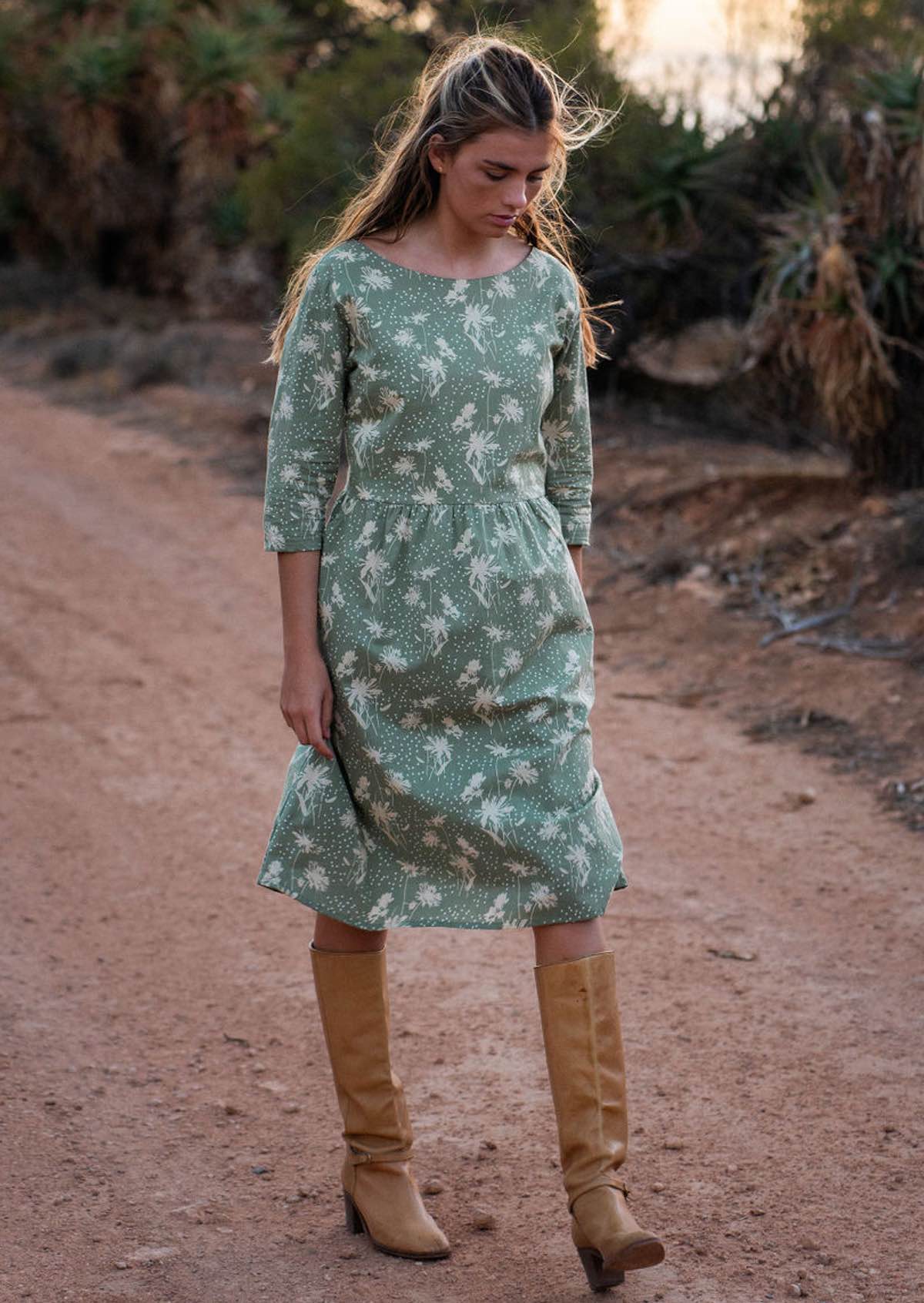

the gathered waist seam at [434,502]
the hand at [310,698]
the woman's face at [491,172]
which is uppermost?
the woman's face at [491,172]

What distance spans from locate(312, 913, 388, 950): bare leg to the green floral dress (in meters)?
0.09

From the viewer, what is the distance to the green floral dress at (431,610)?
7.34ft

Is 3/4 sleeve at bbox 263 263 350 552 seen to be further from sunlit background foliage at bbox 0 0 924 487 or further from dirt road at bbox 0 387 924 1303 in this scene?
dirt road at bbox 0 387 924 1303

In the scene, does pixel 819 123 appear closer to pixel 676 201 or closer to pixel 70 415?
pixel 676 201

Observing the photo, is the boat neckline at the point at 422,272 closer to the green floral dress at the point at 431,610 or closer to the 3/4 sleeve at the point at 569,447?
the green floral dress at the point at 431,610

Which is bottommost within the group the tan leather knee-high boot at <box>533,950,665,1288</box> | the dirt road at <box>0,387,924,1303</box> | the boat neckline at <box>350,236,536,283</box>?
the dirt road at <box>0,387,924,1303</box>

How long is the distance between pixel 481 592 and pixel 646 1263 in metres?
1.01

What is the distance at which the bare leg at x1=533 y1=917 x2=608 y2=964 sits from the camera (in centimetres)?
228

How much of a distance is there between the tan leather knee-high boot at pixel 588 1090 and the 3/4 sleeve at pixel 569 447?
2.33 ft

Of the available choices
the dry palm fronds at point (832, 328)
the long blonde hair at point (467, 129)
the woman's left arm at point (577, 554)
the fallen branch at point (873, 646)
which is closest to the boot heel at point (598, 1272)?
the woman's left arm at point (577, 554)

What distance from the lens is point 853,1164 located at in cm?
261

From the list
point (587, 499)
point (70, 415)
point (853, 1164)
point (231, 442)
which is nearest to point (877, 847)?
point (853, 1164)

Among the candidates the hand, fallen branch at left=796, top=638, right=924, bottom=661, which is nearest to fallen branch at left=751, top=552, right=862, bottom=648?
fallen branch at left=796, top=638, right=924, bottom=661

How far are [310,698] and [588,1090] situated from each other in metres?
0.73
